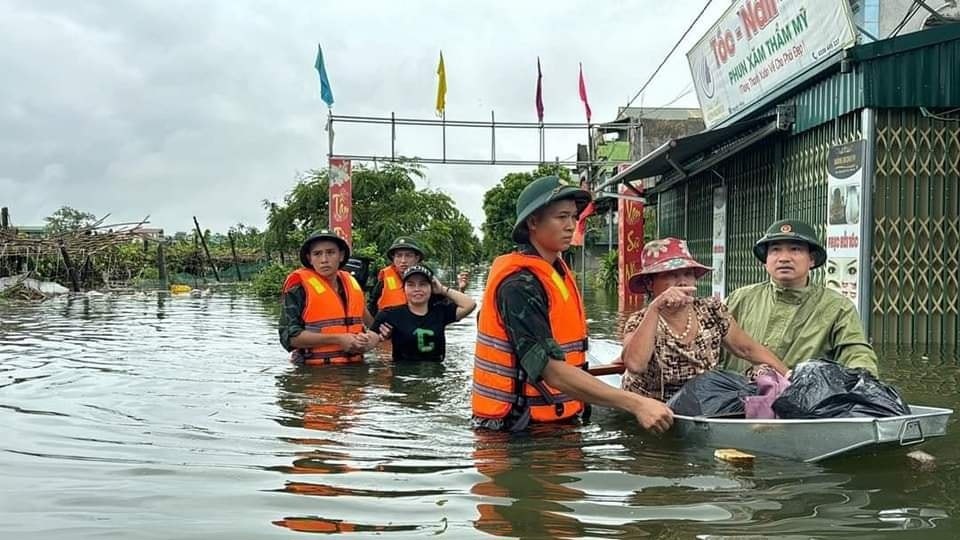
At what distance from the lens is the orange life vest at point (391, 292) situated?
7484 mm

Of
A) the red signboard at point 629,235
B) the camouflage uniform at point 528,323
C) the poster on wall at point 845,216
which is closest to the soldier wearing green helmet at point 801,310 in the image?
the camouflage uniform at point 528,323

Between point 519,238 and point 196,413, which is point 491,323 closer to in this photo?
point 519,238

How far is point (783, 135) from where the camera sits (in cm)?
1110

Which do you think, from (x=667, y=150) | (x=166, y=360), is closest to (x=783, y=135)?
(x=667, y=150)

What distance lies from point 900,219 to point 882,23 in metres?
8.54

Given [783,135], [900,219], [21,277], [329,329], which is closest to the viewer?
[329,329]

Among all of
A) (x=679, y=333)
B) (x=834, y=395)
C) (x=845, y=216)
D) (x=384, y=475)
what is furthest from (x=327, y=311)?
(x=845, y=216)

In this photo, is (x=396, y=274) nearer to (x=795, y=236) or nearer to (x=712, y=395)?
(x=795, y=236)

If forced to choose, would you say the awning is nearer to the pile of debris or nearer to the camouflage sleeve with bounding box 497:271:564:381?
the camouflage sleeve with bounding box 497:271:564:381

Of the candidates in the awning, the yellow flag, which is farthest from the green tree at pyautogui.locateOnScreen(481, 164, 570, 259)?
the awning

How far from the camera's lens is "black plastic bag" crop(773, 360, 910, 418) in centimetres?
372

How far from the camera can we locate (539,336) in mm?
3592

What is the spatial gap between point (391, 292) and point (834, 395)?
14.6 ft

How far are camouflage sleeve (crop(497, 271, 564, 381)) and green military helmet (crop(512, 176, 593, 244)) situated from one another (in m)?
0.25
